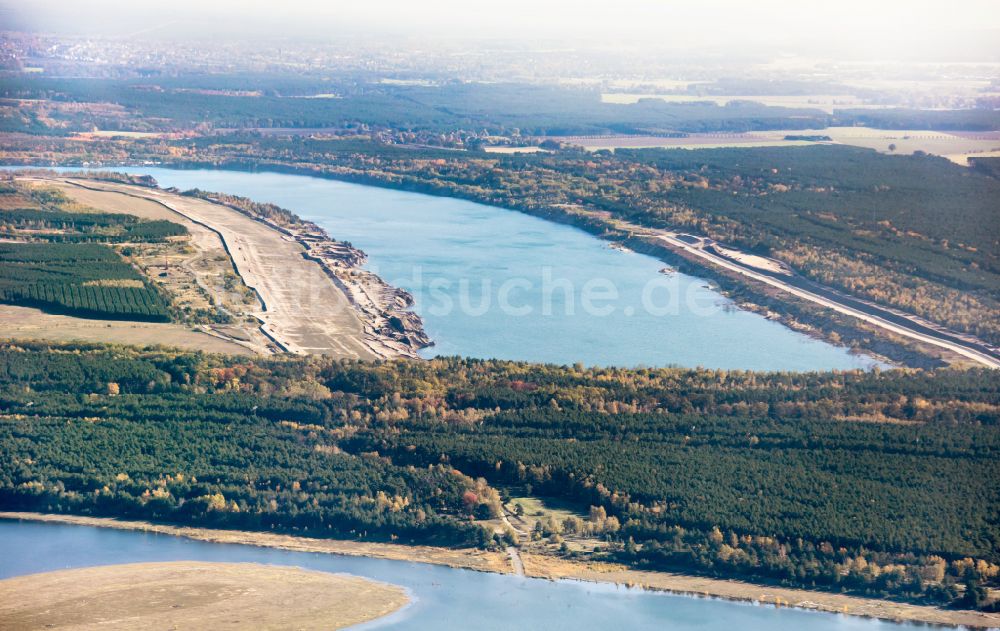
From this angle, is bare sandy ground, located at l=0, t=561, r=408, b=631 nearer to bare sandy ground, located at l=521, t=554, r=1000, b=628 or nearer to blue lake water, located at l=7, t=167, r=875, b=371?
bare sandy ground, located at l=521, t=554, r=1000, b=628

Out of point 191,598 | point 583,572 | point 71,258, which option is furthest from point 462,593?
point 71,258

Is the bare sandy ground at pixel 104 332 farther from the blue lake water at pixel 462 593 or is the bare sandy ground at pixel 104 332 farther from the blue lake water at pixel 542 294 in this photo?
the blue lake water at pixel 462 593

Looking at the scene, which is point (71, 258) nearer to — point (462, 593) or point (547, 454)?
point (547, 454)

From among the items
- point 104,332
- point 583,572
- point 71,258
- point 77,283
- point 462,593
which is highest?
point 71,258

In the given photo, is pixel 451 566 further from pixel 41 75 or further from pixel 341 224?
pixel 41 75

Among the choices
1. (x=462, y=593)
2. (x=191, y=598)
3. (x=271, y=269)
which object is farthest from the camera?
(x=271, y=269)

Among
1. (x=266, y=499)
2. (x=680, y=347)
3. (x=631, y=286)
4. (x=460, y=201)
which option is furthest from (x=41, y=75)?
(x=266, y=499)
